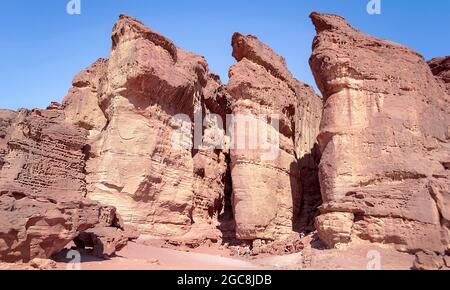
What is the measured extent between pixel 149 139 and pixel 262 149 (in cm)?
476

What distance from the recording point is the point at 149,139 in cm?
1697

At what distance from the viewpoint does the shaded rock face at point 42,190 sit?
8.70 m

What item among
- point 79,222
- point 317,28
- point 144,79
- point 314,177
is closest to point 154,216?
point 144,79

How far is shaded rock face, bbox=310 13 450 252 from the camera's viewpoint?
1238 centimetres

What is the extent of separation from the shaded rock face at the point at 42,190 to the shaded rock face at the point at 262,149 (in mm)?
6230

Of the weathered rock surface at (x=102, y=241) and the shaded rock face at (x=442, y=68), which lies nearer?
the weathered rock surface at (x=102, y=241)

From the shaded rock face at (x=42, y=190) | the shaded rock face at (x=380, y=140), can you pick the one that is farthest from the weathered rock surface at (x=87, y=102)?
the shaded rock face at (x=380, y=140)

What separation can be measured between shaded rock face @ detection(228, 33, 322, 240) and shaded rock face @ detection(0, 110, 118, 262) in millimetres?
6230
